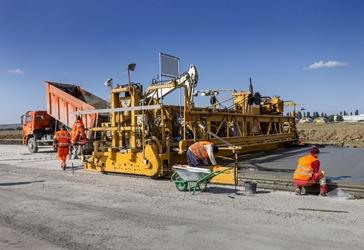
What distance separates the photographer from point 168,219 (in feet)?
22.0

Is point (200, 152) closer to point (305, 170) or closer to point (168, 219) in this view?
point (305, 170)

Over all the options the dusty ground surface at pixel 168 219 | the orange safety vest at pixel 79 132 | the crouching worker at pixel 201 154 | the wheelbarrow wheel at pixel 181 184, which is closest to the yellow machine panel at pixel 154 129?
the crouching worker at pixel 201 154

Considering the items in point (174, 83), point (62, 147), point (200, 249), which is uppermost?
point (174, 83)

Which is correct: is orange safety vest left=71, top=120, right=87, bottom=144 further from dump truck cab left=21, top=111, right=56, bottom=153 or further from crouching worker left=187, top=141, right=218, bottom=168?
dump truck cab left=21, top=111, right=56, bottom=153

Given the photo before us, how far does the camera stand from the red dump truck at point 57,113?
63.6 ft

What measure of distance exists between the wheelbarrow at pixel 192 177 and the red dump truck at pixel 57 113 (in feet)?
30.1

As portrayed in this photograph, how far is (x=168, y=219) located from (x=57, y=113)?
1483cm

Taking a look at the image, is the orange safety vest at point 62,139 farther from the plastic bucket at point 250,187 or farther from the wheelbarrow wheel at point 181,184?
the plastic bucket at point 250,187

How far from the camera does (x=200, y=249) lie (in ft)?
16.9

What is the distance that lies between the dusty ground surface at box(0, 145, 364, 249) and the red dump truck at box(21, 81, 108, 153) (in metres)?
9.00

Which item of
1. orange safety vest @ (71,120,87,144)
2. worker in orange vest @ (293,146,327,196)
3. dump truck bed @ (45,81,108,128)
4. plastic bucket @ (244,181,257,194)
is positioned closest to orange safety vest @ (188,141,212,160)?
plastic bucket @ (244,181,257,194)

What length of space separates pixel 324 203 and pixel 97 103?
583 inches

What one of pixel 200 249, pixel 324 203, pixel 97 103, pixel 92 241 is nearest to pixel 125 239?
pixel 92 241

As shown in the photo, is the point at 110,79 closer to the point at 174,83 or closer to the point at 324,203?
the point at 174,83
